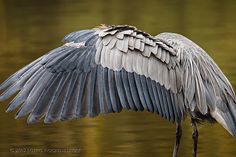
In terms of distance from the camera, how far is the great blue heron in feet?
19.8

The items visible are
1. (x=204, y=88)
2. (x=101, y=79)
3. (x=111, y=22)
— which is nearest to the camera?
(x=101, y=79)

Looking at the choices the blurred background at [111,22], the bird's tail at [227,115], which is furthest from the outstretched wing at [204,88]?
the blurred background at [111,22]

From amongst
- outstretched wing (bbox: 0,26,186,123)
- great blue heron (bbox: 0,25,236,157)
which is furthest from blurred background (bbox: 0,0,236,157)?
outstretched wing (bbox: 0,26,186,123)

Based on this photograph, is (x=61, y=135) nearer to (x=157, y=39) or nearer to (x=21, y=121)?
(x=21, y=121)

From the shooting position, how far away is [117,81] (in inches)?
244

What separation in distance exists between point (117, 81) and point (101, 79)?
11cm

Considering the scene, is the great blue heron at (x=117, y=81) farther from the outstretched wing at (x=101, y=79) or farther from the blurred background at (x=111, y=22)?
the blurred background at (x=111, y=22)

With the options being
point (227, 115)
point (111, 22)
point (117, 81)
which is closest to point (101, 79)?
point (117, 81)

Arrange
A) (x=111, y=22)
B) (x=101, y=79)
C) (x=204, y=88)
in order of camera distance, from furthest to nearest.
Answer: (x=111, y=22), (x=204, y=88), (x=101, y=79)

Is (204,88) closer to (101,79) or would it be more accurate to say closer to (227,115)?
(227,115)

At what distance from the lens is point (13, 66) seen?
48.1 ft

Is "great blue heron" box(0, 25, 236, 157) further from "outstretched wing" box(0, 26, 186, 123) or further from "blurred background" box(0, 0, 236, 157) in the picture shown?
"blurred background" box(0, 0, 236, 157)

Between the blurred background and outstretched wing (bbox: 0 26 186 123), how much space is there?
2.09 m

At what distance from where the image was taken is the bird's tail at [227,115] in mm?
6617
